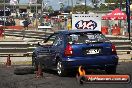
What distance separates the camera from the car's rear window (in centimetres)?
1396

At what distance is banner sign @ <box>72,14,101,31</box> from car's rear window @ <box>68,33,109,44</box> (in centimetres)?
598

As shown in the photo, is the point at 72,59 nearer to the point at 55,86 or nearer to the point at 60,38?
the point at 60,38

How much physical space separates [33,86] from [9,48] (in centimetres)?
910

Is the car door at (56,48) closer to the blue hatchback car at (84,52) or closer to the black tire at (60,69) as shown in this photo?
the blue hatchback car at (84,52)

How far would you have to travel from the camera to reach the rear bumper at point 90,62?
13719 mm

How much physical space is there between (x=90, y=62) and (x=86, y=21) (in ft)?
22.4

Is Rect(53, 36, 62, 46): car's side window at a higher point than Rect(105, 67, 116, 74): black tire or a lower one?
higher

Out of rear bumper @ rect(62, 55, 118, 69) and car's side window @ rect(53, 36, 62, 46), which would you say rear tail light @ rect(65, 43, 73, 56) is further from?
car's side window @ rect(53, 36, 62, 46)

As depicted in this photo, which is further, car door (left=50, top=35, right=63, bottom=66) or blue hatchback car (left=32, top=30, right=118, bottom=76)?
car door (left=50, top=35, right=63, bottom=66)

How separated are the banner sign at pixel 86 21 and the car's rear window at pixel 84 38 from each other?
19.6 ft

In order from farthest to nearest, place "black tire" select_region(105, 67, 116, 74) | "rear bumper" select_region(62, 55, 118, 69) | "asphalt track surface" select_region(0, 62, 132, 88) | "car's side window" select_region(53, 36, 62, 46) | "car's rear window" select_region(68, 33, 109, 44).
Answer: "car's side window" select_region(53, 36, 62, 46) → "black tire" select_region(105, 67, 116, 74) → "car's rear window" select_region(68, 33, 109, 44) → "rear bumper" select_region(62, 55, 118, 69) → "asphalt track surface" select_region(0, 62, 132, 88)

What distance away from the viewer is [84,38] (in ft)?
46.2

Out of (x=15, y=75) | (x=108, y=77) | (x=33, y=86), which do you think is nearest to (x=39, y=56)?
(x=15, y=75)

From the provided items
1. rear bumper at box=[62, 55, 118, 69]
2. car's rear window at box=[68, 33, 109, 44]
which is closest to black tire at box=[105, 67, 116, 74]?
rear bumper at box=[62, 55, 118, 69]
